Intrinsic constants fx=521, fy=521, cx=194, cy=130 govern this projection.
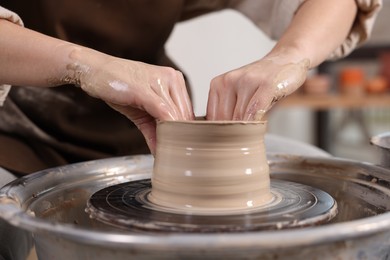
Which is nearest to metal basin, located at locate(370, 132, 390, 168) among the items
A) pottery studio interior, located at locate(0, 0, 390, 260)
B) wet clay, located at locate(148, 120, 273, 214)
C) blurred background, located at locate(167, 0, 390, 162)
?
pottery studio interior, located at locate(0, 0, 390, 260)

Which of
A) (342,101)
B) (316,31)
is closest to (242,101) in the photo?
(316,31)

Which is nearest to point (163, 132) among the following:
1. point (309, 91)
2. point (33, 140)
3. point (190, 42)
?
point (33, 140)

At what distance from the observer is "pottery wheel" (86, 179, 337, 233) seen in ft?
2.14

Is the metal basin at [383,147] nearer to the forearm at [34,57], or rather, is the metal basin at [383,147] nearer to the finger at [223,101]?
the finger at [223,101]

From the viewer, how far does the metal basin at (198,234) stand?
50cm

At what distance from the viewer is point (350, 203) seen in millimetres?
895

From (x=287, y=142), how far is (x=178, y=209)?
619mm

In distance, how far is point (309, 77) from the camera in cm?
340

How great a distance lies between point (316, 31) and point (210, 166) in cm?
54

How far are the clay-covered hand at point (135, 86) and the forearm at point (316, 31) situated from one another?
0.84 ft

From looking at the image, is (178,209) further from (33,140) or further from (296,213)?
(33,140)

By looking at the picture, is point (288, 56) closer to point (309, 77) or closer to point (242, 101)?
point (242, 101)

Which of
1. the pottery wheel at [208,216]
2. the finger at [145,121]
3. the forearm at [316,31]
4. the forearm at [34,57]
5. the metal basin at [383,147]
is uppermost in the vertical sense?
the forearm at [316,31]

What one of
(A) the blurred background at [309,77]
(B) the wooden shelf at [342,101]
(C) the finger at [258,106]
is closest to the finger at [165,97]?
(C) the finger at [258,106]
